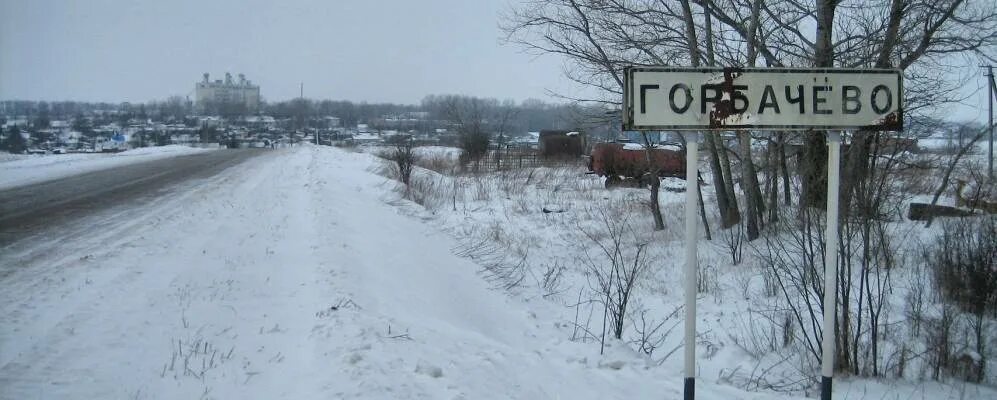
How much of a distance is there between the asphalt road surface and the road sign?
8274mm

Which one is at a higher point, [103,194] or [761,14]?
[761,14]

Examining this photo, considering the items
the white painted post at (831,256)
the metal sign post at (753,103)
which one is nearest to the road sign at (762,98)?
the metal sign post at (753,103)

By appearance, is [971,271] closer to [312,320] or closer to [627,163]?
[312,320]

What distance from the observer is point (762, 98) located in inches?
144

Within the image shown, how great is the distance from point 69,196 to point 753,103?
14.4m

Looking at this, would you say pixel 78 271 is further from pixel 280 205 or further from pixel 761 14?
pixel 761 14

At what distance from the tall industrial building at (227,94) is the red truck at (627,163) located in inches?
2000

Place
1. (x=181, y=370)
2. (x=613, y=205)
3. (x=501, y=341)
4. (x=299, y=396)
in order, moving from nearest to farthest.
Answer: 1. (x=299, y=396)
2. (x=181, y=370)
3. (x=501, y=341)
4. (x=613, y=205)

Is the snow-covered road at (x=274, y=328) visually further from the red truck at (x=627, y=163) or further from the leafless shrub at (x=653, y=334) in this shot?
the red truck at (x=627, y=163)

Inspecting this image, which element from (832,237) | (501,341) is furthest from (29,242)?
(832,237)

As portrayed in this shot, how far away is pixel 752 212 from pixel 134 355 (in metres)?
9.82

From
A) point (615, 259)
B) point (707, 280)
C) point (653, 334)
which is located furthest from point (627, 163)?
point (653, 334)

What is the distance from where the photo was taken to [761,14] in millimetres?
11750

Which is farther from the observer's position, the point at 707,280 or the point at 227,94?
the point at 227,94
